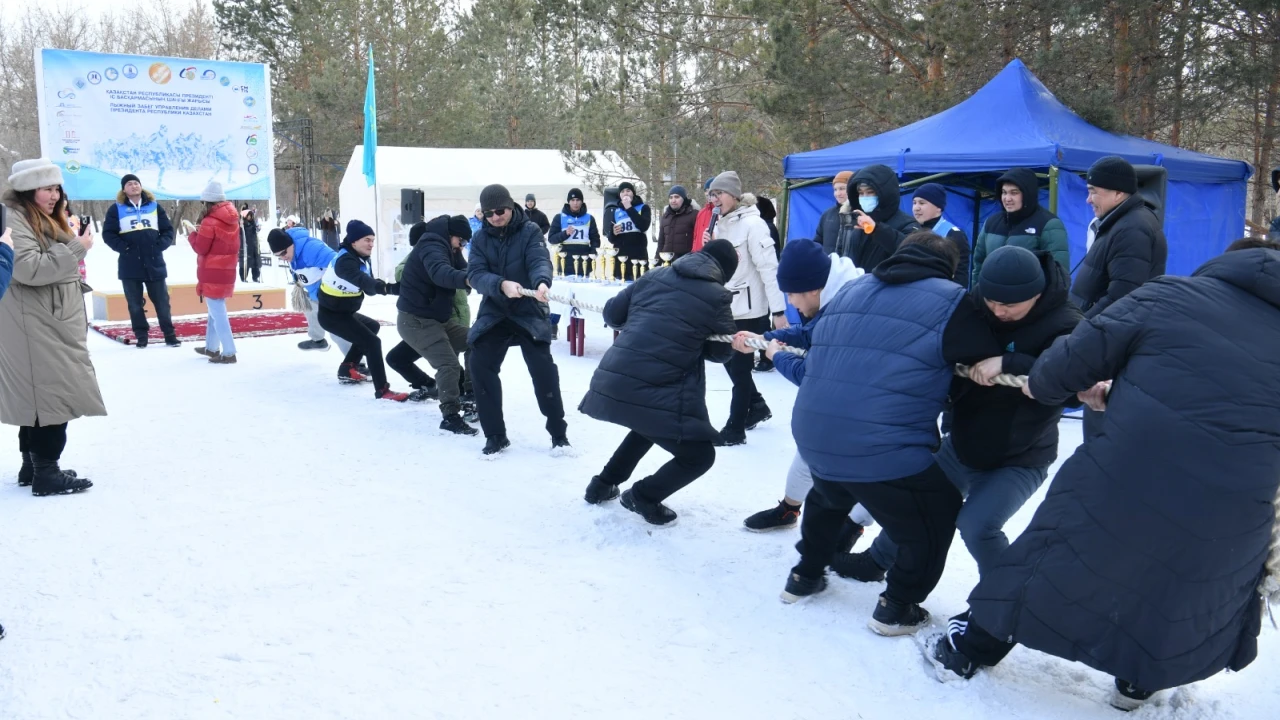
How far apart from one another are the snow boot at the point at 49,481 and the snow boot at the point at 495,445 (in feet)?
7.43

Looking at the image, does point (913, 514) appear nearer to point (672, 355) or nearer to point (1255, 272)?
point (1255, 272)

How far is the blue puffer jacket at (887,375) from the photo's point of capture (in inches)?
124

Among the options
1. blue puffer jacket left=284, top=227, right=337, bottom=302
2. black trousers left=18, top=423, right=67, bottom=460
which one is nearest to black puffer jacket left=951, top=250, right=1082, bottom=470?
black trousers left=18, top=423, right=67, bottom=460

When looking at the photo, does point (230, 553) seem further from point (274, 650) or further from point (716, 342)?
point (716, 342)

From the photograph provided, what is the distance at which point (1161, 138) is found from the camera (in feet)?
48.5

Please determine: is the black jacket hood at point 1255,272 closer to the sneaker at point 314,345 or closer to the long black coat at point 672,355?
the long black coat at point 672,355

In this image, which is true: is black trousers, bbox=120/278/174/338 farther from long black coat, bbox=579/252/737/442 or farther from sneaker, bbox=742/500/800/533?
sneaker, bbox=742/500/800/533

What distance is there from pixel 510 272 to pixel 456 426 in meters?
1.31

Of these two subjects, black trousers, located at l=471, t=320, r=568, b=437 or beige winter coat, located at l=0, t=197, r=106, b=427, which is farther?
black trousers, located at l=471, t=320, r=568, b=437

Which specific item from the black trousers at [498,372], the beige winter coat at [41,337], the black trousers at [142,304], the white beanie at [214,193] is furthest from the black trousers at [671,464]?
the black trousers at [142,304]

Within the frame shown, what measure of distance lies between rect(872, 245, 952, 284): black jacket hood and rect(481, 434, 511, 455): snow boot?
3360 millimetres

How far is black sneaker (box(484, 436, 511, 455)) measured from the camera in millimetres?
6035

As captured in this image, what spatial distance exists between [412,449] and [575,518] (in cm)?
184

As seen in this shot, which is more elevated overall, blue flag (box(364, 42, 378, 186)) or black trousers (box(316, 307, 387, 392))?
blue flag (box(364, 42, 378, 186))
